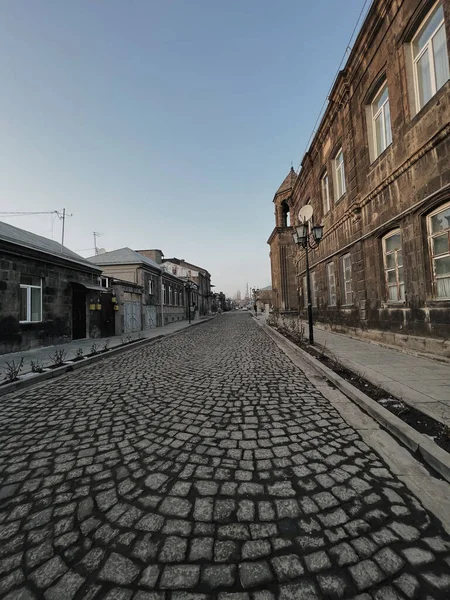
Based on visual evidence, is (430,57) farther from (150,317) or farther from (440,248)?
(150,317)

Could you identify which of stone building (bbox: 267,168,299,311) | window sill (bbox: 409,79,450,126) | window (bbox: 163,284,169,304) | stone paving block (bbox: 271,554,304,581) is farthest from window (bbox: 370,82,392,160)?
window (bbox: 163,284,169,304)

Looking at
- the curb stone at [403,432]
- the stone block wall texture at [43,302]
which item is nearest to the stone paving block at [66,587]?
the curb stone at [403,432]

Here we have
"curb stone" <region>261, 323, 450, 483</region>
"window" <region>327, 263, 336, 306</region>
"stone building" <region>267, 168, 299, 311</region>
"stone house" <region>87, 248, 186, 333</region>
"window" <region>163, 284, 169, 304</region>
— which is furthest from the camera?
"stone building" <region>267, 168, 299, 311</region>

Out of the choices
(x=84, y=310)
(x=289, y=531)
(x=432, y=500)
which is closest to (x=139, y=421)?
(x=289, y=531)

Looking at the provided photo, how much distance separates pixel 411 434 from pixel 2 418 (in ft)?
18.5

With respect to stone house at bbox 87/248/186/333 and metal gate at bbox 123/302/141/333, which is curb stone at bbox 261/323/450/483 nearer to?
stone house at bbox 87/248/186/333

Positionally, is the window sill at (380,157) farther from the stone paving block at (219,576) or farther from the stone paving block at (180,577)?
the stone paving block at (180,577)

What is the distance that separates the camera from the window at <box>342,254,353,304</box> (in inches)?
484

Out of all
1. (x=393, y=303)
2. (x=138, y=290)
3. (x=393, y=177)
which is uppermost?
(x=393, y=177)

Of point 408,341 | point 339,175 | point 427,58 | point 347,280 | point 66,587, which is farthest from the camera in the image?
point 339,175

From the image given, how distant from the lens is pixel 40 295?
11844mm

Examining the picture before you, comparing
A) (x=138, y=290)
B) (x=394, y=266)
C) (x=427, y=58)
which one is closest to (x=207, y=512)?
(x=394, y=266)

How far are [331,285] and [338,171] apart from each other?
5.67 meters

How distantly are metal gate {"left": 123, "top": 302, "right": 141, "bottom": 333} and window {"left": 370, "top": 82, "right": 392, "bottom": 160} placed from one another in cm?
1630
